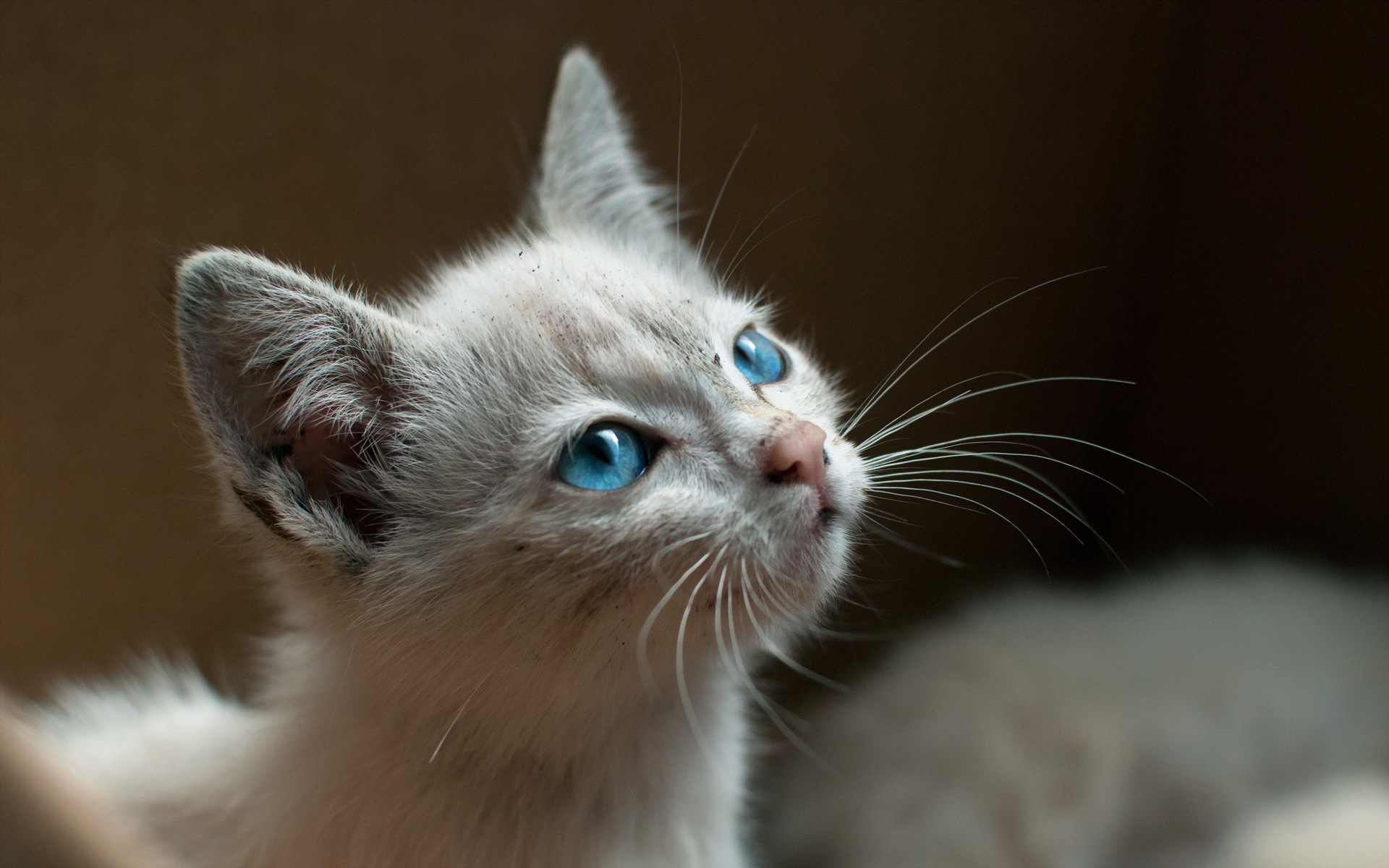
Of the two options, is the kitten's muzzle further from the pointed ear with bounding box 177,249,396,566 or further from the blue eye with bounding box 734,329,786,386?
the pointed ear with bounding box 177,249,396,566

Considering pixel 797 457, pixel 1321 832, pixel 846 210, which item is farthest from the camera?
pixel 846 210

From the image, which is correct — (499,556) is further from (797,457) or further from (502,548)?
(797,457)

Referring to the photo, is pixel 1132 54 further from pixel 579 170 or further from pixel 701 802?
pixel 701 802

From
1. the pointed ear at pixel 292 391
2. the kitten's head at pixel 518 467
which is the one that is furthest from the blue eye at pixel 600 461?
the pointed ear at pixel 292 391

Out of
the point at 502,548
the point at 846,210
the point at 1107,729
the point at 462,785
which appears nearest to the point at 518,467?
the point at 502,548

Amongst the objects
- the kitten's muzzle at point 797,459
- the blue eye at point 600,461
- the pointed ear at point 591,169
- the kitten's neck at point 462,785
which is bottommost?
the kitten's neck at point 462,785

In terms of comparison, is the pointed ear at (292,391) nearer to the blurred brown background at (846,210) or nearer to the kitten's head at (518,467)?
the kitten's head at (518,467)

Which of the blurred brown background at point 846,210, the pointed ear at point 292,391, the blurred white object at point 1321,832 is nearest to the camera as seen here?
the pointed ear at point 292,391

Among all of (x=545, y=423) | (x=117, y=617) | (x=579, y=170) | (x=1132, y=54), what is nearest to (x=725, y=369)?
(x=545, y=423)
